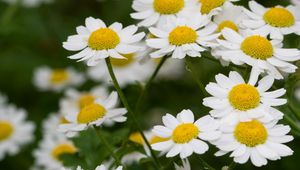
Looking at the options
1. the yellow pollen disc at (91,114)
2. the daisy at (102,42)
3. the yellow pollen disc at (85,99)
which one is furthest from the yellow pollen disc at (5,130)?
the daisy at (102,42)

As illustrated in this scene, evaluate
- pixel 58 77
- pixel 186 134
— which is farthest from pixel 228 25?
pixel 58 77

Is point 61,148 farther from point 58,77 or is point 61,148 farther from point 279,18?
point 279,18

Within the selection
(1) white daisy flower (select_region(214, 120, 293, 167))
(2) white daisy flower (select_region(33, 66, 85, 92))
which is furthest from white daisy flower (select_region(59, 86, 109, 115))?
(1) white daisy flower (select_region(214, 120, 293, 167))

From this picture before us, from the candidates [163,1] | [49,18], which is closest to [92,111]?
[163,1]

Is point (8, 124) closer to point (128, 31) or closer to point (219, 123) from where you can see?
point (128, 31)

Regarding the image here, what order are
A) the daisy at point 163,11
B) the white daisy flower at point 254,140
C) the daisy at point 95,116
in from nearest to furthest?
the white daisy flower at point 254,140 → the daisy at point 95,116 → the daisy at point 163,11

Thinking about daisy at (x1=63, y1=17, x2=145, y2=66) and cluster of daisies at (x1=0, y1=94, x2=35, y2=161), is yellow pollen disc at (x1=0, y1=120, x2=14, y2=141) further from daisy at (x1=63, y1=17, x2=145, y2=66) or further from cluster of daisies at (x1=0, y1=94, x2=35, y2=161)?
daisy at (x1=63, y1=17, x2=145, y2=66)

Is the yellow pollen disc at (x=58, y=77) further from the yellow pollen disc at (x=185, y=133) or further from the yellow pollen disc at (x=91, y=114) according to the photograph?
the yellow pollen disc at (x=185, y=133)
